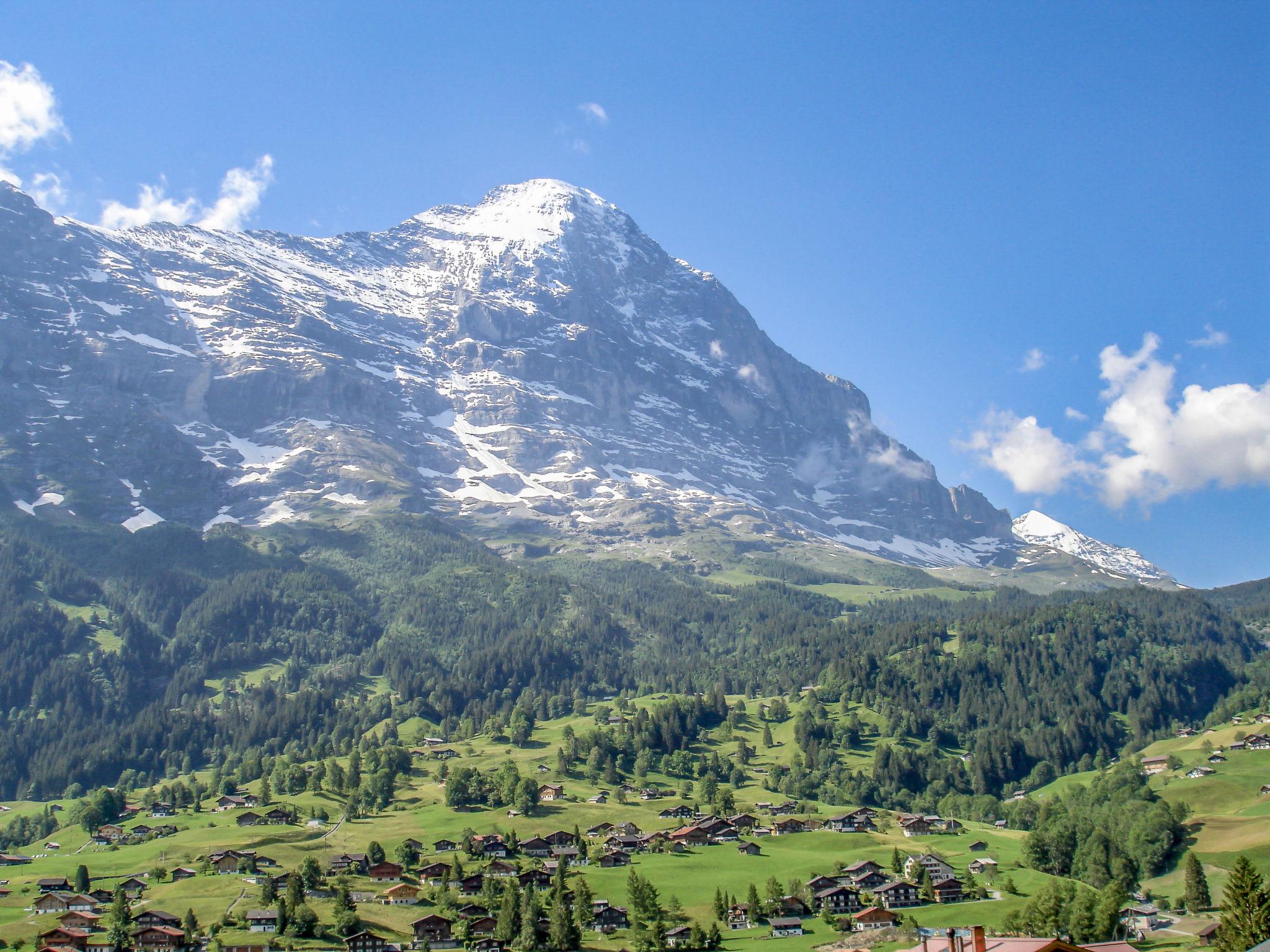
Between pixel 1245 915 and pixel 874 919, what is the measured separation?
50.7 metres

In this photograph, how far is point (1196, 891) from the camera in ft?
403

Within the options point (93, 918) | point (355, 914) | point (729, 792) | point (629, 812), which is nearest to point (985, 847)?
point (729, 792)

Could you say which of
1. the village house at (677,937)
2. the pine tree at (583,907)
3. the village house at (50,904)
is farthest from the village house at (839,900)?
the village house at (50,904)

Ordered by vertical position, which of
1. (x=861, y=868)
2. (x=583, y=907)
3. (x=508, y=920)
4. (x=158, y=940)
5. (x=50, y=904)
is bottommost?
(x=158, y=940)

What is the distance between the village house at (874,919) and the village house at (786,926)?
5.69m

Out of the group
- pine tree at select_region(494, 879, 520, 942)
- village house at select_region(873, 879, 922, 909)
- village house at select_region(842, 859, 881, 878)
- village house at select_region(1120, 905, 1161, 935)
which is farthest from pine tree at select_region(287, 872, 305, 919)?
village house at select_region(1120, 905, 1161, 935)

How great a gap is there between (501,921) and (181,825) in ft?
255

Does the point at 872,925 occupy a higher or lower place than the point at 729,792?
lower

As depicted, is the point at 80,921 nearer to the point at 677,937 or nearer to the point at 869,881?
the point at 677,937

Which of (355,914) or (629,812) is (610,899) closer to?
(355,914)

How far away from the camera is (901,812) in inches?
7697

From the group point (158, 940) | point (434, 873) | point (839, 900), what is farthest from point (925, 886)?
point (158, 940)

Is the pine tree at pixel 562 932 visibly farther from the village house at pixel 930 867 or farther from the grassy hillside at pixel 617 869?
the village house at pixel 930 867

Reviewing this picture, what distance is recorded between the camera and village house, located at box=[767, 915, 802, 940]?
119 meters
